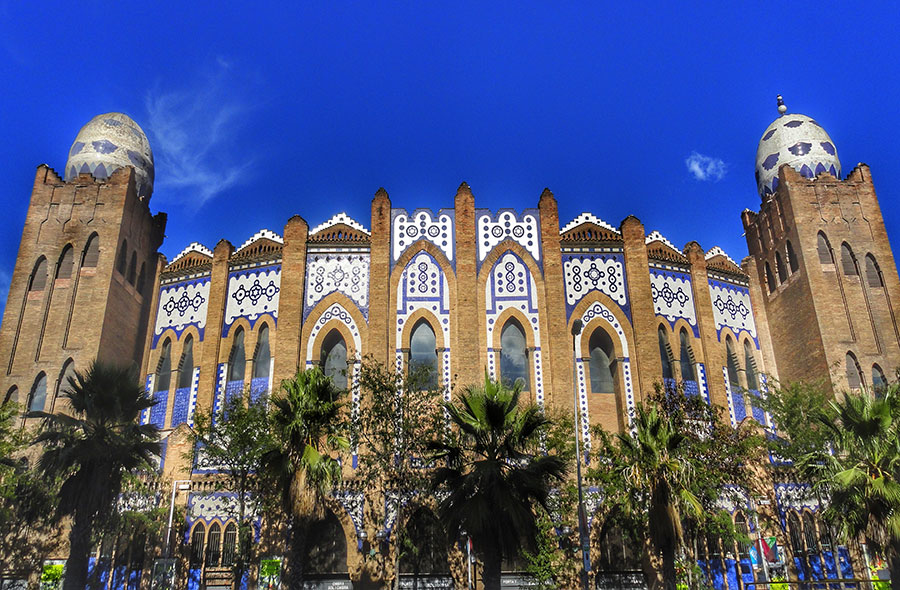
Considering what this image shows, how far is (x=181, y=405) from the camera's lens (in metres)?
28.2

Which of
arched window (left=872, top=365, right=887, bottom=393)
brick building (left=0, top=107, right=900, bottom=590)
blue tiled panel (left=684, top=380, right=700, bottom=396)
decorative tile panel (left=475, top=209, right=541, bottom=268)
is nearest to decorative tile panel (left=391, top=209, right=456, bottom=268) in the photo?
brick building (left=0, top=107, right=900, bottom=590)

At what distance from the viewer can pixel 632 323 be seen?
28031 millimetres

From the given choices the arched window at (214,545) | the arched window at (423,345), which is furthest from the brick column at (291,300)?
the arched window at (214,545)

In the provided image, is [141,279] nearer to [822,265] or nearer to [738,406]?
[738,406]

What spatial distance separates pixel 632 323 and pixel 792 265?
779cm

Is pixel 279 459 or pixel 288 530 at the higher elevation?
pixel 279 459

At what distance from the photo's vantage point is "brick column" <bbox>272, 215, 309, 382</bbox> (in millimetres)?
26719

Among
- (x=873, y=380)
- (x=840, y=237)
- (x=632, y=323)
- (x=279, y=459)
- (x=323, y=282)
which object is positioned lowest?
(x=279, y=459)

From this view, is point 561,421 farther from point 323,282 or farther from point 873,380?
point 873,380

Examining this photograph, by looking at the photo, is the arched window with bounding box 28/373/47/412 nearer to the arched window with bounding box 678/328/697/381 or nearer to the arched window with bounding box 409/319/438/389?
the arched window with bounding box 409/319/438/389

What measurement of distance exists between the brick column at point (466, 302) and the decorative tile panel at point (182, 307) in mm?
10057

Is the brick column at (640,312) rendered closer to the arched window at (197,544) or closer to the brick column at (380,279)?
the brick column at (380,279)

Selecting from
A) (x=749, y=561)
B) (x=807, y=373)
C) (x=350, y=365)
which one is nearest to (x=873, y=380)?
(x=807, y=373)

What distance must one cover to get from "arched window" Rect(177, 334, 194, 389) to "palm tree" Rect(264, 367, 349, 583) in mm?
11193
